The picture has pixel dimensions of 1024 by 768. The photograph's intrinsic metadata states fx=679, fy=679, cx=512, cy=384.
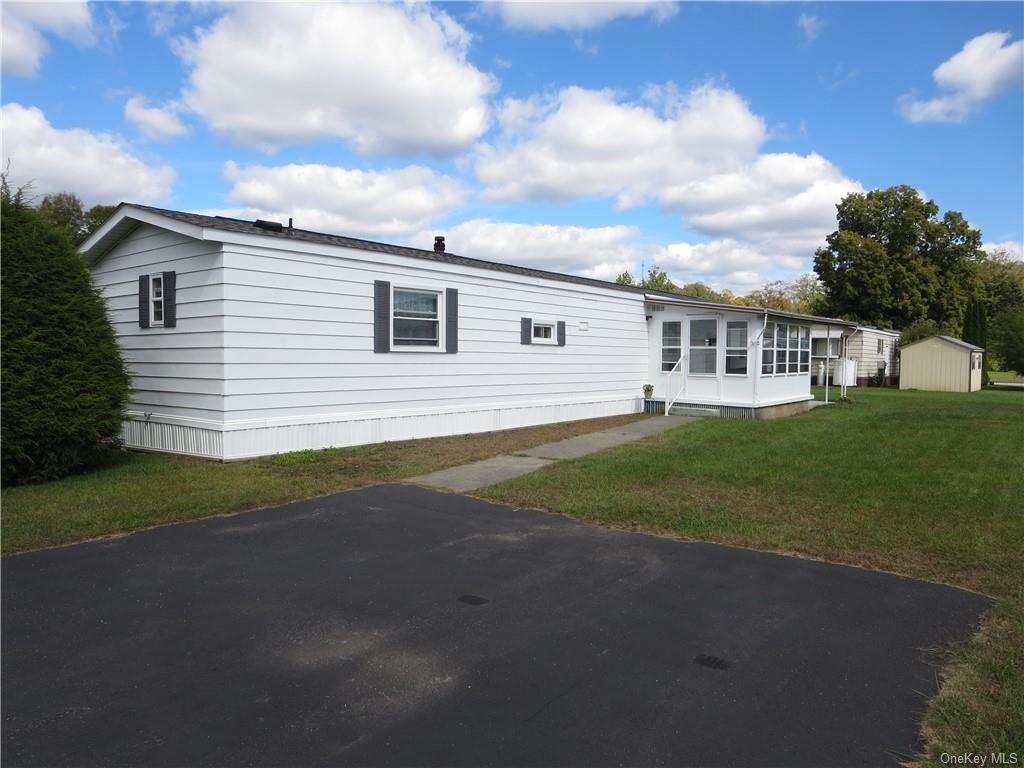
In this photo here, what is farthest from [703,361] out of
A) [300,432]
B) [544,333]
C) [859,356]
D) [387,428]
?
[859,356]

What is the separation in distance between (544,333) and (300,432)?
635cm

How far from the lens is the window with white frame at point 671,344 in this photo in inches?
679

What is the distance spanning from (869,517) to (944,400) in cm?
1916

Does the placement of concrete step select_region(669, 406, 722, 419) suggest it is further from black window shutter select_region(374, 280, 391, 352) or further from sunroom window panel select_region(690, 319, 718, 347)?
black window shutter select_region(374, 280, 391, 352)

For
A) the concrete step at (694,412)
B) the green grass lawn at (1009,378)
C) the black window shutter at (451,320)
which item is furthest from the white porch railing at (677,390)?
the green grass lawn at (1009,378)

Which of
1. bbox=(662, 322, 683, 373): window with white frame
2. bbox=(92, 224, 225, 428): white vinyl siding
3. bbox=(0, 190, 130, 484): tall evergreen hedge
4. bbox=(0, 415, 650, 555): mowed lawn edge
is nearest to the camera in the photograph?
bbox=(0, 415, 650, 555): mowed lawn edge

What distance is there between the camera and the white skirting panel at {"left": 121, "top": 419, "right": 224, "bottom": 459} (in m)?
9.40

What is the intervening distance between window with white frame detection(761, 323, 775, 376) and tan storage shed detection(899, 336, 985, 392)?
16.4 m

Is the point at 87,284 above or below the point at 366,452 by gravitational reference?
above

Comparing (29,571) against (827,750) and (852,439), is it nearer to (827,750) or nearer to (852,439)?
(827,750)

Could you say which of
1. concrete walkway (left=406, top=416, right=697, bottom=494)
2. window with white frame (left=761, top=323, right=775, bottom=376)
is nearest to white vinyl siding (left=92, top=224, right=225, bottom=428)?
concrete walkway (left=406, top=416, right=697, bottom=494)

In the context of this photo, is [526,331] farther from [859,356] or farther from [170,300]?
[859,356]

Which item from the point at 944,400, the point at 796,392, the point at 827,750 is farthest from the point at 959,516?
the point at 944,400

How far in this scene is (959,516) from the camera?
6.43 metres
